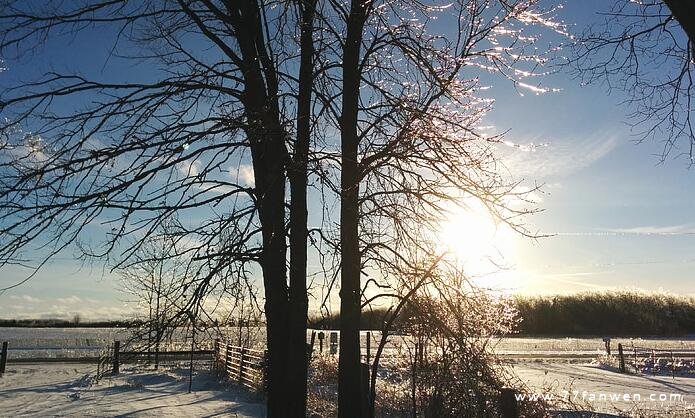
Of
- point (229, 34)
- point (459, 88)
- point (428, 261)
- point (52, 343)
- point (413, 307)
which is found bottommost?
point (52, 343)

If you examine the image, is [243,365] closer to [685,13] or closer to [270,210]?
[270,210]

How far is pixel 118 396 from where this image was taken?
651 inches

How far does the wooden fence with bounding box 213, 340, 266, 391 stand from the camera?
17345mm

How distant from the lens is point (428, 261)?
7438 millimetres

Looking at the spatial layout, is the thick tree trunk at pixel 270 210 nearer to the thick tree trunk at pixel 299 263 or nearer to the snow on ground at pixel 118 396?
the thick tree trunk at pixel 299 263

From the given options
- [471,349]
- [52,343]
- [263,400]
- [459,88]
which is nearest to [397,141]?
[459,88]

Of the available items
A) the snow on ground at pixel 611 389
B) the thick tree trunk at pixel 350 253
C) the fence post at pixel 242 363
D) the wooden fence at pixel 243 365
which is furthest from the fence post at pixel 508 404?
the fence post at pixel 242 363

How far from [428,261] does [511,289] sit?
1.13 meters

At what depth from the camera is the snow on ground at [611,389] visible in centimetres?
1245

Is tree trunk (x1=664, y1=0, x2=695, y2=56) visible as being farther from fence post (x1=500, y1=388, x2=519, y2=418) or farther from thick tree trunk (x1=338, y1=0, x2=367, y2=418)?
fence post (x1=500, y1=388, x2=519, y2=418)

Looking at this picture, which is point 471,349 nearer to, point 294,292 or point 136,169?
point 294,292

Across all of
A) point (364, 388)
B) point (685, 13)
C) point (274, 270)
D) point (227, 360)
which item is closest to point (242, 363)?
point (227, 360)

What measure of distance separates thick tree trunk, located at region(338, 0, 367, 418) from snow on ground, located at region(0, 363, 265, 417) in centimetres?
691

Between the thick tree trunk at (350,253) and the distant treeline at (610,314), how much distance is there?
4979cm
